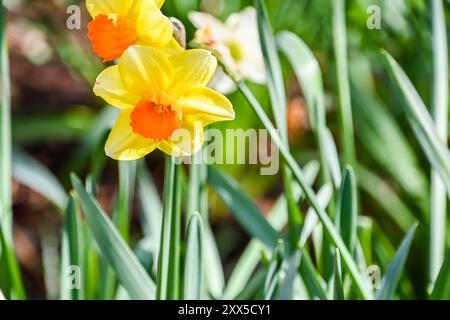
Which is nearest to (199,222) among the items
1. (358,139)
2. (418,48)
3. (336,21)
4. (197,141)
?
(197,141)

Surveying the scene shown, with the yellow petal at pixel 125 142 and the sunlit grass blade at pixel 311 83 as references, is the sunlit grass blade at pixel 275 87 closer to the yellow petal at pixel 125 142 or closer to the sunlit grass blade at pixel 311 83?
the sunlit grass blade at pixel 311 83

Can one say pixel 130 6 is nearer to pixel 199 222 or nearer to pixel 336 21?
pixel 199 222

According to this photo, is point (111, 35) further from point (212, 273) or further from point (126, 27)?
point (212, 273)

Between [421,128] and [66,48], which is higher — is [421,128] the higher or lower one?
the lower one

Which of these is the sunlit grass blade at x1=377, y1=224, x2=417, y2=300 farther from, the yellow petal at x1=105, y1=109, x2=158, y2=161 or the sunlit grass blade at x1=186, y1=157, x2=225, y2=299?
the yellow petal at x1=105, y1=109, x2=158, y2=161

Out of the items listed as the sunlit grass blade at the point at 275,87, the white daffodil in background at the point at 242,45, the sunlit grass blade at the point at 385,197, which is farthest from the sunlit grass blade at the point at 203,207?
the sunlit grass blade at the point at 385,197

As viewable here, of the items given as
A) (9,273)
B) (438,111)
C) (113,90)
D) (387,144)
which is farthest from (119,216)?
(387,144)

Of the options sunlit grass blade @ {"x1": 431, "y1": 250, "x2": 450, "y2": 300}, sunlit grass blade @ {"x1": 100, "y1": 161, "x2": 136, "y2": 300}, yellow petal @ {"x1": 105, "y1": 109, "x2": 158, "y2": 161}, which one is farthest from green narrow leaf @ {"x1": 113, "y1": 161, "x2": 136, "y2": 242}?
sunlit grass blade @ {"x1": 431, "y1": 250, "x2": 450, "y2": 300}
